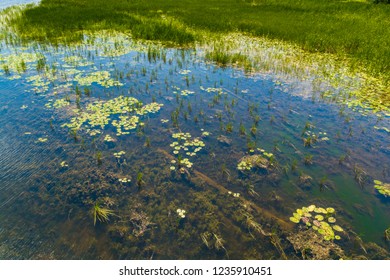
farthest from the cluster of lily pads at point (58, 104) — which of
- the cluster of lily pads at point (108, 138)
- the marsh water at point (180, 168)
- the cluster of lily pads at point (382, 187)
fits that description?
the cluster of lily pads at point (382, 187)

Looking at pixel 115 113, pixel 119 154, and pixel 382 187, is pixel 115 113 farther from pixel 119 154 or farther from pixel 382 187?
pixel 382 187

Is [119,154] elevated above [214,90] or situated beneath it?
situated beneath

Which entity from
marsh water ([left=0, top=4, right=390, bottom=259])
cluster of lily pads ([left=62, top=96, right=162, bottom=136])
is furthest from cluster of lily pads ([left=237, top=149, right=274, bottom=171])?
cluster of lily pads ([left=62, top=96, right=162, bottom=136])

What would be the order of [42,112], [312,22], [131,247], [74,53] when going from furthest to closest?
Answer: [312,22] < [74,53] < [42,112] < [131,247]

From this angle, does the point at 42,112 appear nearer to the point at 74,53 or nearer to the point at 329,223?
the point at 74,53

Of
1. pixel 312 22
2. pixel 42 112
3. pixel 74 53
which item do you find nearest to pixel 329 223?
pixel 42 112

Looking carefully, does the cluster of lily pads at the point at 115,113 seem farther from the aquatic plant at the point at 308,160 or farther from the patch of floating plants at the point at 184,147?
the aquatic plant at the point at 308,160

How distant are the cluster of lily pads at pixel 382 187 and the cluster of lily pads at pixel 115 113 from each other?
21.2ft

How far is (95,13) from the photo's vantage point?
22828 millimetres

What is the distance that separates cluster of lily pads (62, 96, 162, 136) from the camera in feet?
24.9

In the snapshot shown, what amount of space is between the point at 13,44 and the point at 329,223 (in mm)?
18453

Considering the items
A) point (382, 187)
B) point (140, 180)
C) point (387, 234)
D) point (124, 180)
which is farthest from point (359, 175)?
point (124, 180)

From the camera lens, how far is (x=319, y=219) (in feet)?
16.0

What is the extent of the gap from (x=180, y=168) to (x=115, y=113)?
11.6 ft
